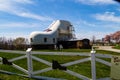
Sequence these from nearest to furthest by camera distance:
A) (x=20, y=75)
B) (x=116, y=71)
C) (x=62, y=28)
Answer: (x=116, y=71), (x=20, y=75), (x=62, y=28)

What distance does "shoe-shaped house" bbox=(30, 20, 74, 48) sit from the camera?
6800 centimetres

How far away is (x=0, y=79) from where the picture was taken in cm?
1209

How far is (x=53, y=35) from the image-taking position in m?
70.7

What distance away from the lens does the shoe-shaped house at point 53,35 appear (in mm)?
68000

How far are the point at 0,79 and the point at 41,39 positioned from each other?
5605cm

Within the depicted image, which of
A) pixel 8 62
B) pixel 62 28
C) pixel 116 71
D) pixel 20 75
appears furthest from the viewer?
pixel 62 28

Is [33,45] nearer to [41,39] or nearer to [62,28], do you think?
[41,39]

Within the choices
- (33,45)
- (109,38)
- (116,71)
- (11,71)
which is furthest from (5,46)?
(109,38)

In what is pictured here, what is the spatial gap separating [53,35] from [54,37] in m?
0.64

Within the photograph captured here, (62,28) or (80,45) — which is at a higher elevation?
(62,28)

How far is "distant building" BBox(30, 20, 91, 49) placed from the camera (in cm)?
6788

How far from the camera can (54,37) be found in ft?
233

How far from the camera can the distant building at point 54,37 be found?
223ft

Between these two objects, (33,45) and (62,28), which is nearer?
(33,45)
